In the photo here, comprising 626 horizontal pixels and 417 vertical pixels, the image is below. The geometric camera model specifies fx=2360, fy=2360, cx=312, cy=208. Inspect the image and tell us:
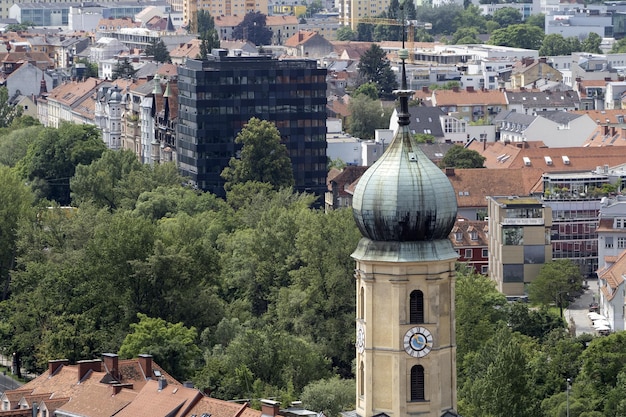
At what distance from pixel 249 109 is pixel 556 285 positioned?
38.0 m

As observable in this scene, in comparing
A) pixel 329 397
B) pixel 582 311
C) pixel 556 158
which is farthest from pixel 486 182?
pixel 329 397

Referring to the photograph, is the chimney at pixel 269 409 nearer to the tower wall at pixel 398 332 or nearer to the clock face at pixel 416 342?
the tower wall at pixel 398 332

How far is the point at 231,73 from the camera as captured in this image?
6073 inches

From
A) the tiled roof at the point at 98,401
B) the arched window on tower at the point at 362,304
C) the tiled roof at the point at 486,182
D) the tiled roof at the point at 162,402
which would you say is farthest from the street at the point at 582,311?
the arched window on tower at the point at 362,304

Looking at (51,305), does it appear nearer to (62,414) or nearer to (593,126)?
(62,414)

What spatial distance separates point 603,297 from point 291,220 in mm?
16314

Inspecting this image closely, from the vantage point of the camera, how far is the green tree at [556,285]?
4828 inches

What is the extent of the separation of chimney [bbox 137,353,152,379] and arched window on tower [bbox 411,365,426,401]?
112ft

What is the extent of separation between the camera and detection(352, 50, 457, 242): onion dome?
54.4m

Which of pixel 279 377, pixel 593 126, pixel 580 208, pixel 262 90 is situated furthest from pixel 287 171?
pixel 279 377

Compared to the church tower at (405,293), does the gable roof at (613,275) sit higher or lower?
lower

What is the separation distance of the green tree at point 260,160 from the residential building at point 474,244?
1741cm

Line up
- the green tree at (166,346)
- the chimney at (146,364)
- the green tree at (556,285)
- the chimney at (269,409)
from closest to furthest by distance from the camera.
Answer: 1. the chimney at (269,409)
2. the chimney at (146,364)
3. the green tree at (166,346)
4. the green tree at (556,285)

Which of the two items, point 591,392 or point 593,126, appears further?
point 593,126
